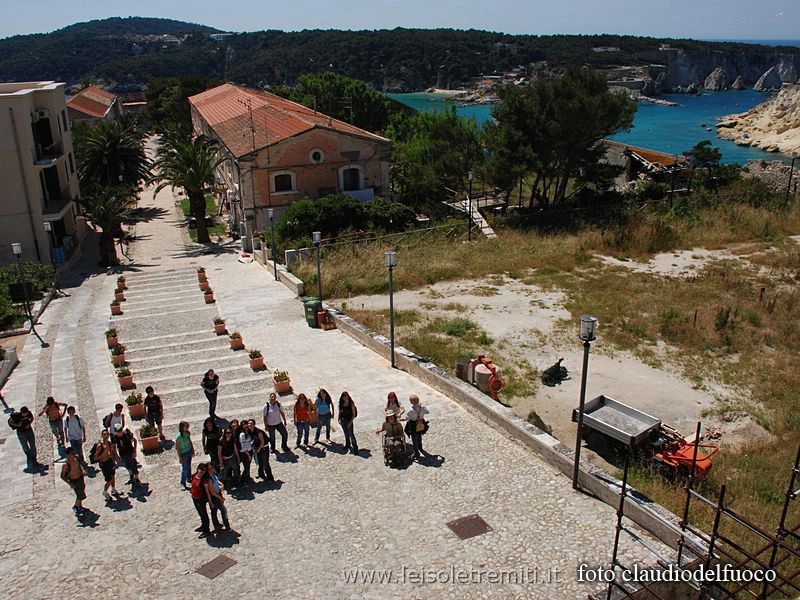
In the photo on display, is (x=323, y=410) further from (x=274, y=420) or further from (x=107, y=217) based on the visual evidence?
(x=107, y=217)

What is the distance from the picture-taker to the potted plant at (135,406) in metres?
15.1

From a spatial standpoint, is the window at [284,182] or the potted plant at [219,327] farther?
the window at [284,182]

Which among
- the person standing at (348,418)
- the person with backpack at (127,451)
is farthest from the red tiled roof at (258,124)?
the person with backpack at (127,451)

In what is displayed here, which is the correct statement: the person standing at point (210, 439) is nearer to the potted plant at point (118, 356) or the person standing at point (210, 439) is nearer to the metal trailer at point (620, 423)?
the potted plant at point (118, 356)

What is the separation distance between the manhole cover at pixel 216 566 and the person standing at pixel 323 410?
12.7 feet

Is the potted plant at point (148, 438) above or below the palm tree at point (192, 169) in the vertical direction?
below

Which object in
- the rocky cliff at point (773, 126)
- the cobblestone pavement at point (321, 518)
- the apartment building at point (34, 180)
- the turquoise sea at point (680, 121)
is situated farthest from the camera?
the turquoise sea at point (680, 121)

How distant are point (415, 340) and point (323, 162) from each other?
726 inches

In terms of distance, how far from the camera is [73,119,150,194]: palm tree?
126 feet

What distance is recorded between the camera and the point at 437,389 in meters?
16.2

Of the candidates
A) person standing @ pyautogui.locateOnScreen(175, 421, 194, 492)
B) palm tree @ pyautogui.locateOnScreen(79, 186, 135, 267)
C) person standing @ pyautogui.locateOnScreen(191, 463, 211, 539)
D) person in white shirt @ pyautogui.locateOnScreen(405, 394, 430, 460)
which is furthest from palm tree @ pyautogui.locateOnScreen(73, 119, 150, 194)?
person standing @ pyautogui.locateOnScreen(191, 463, 211, 539)

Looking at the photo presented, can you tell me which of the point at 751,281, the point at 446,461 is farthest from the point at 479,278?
the point at 446,461

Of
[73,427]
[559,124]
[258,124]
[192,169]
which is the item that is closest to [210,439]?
[73,427]

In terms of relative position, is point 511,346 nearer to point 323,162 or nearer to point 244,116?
point 323,162
